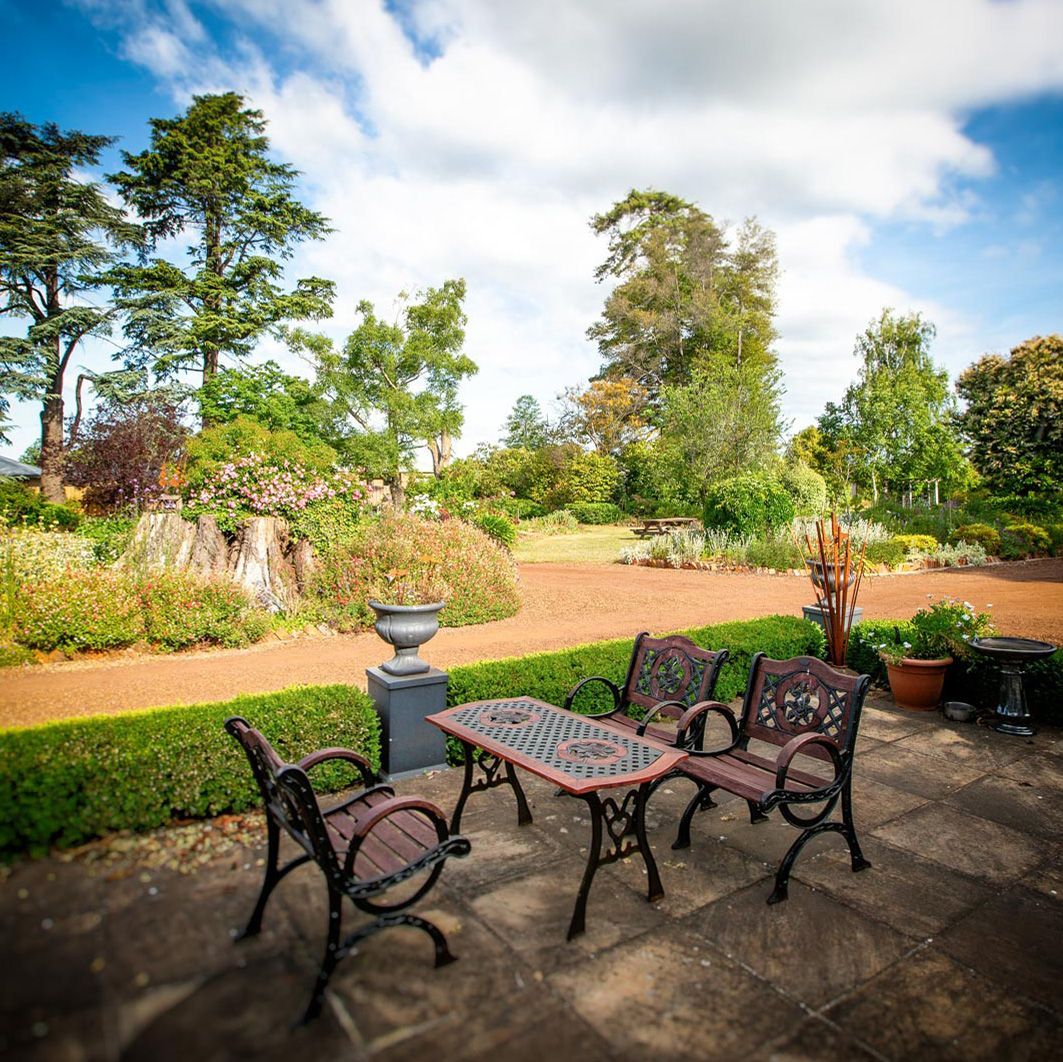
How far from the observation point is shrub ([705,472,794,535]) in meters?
15.6

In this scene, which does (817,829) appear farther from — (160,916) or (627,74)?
(627,74)

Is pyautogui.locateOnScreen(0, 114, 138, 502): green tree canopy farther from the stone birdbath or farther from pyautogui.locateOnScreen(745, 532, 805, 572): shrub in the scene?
the stone birdbath

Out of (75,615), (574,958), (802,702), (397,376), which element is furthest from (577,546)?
(574,958)

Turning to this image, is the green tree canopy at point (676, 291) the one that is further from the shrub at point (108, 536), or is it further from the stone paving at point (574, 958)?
the stone paving at point (574, 958)

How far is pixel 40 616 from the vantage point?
693 centimetres

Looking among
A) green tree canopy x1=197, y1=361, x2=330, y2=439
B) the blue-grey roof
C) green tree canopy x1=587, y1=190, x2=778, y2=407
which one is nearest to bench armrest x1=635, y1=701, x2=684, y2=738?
green tree canopy x1=197, y1=361, x2=330, y2=439

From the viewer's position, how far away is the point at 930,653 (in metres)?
5.57

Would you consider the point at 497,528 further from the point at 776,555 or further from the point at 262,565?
the point at 262,565

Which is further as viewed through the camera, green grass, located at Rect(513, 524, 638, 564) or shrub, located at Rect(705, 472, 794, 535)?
green grass, located at Rect(513, 524, 638, 564)

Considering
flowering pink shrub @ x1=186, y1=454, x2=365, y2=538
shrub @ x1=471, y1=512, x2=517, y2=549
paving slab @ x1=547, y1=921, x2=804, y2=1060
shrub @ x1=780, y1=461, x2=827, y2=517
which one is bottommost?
paving slab @ x1=547, y1=921, x2=804, y2=1060

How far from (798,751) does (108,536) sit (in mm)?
12232

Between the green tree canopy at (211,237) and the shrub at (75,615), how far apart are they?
53.4 feet

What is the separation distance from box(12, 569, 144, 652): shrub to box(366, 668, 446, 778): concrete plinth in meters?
4.80

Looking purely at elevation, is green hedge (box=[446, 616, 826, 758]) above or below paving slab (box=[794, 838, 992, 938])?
above
